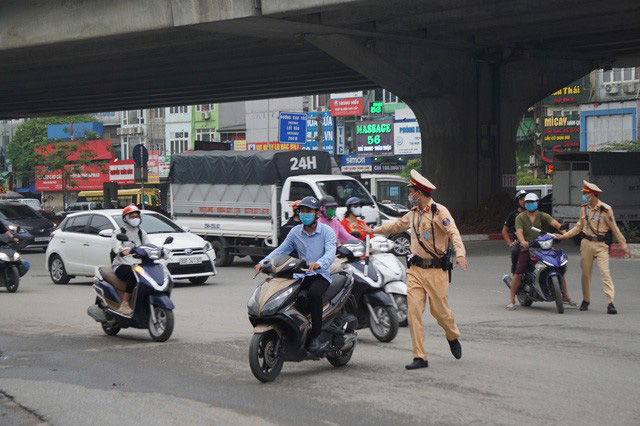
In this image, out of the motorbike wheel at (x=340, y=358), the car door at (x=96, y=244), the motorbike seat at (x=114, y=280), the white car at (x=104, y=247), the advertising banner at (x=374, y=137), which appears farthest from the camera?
the advertising banner at (x=374, y=137)

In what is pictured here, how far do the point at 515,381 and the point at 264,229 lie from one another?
1574 centimetres

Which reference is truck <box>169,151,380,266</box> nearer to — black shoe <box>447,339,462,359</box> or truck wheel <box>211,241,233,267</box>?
truck wheel <box>211,241,233,267</box>

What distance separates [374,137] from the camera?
266 feet

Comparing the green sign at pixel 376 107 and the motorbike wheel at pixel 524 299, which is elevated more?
the green sign at pixel 376 107

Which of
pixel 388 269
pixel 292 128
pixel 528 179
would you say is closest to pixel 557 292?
pixel 388 269

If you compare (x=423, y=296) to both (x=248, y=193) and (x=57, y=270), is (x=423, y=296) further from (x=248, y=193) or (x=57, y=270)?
(x=248, y=193)

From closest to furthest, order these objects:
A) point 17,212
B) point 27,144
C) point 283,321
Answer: point 283,321 → point 17,212 → point 27,144

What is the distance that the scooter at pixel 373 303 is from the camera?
35.4ft

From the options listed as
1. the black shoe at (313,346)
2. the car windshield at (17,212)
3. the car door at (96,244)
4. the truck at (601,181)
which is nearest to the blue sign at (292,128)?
the car windshield at (17,212)

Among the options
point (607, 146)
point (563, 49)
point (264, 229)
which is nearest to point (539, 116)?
point (607, 146)

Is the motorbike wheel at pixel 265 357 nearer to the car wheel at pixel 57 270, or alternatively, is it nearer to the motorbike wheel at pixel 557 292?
the motorbike wheel at pixel 557 292

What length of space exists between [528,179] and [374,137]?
20612 mm

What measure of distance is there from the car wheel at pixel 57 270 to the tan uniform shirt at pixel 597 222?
11.1 m

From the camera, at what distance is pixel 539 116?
65.1m
